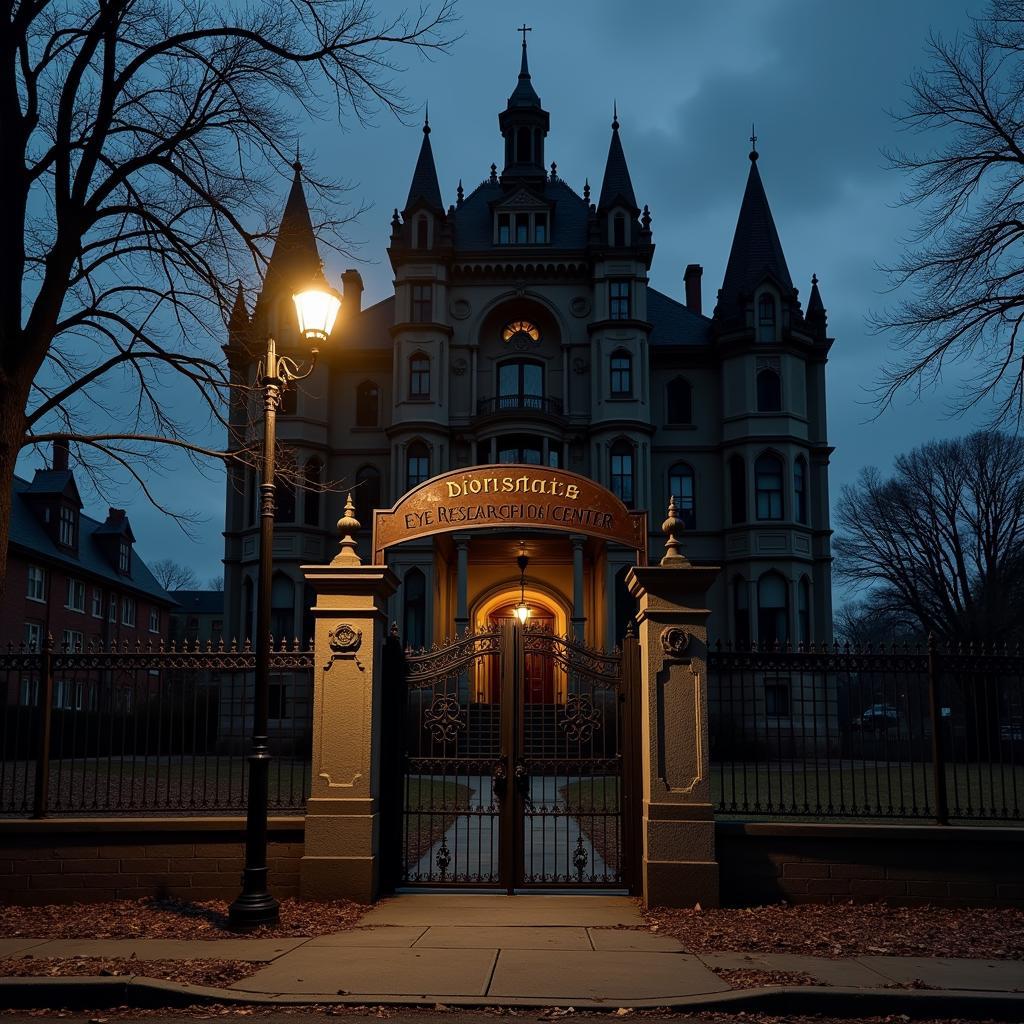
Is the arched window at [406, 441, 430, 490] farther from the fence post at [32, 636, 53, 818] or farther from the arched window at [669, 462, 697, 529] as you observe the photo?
the fence post at [32, 636, 53, 818]

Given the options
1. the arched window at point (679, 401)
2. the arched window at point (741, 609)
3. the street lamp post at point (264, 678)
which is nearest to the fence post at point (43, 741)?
the street lamp post at point (264, 678)

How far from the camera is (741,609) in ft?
116

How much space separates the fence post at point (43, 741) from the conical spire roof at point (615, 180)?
1159 inches

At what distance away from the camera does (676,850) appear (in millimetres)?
9867

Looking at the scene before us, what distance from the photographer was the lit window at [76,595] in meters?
44.7

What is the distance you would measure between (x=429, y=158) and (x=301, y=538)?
1426cm

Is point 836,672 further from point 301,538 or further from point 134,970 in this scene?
point 301,538

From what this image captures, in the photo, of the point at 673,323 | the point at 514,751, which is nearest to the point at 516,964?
the point at 514,751

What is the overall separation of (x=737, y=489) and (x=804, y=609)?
4.58m

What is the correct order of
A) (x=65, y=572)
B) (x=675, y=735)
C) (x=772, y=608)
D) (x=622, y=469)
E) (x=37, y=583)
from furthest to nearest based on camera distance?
(x=65, y=572)
(x=37, y=583)
(x=622, y=469)
(x=772, y=608)
(x=675, y=735)

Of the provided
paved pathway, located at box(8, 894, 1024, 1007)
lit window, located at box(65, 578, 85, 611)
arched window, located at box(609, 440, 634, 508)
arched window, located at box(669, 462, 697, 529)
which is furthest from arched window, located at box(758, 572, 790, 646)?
lit window, located at box(65, 578, 85, 611)

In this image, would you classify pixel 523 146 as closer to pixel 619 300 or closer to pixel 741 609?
pixel 619 300

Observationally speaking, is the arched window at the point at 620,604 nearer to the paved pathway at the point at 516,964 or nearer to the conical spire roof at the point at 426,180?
the conical spire roof at the point at 426,180

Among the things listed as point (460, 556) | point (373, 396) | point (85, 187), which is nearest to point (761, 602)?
point (460, 556)
